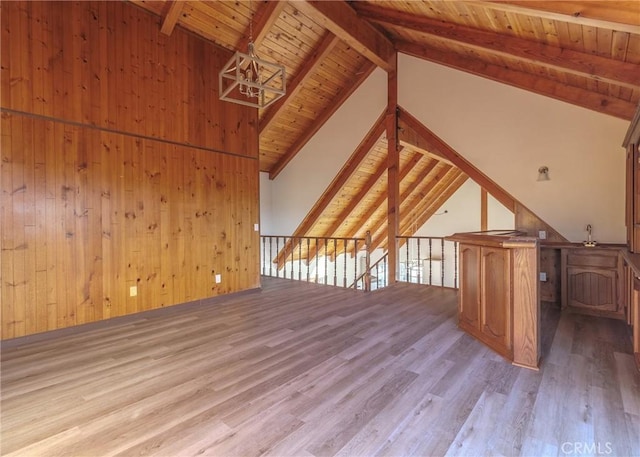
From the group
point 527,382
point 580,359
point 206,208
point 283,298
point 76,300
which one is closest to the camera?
point 527,382

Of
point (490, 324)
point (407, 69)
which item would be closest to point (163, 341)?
point (490, 324)

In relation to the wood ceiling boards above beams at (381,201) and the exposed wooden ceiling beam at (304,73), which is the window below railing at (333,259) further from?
the exposed wooden ceiling beam at (304,73)

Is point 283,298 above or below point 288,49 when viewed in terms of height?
below

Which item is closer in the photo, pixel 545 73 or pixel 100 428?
pixel 100 428

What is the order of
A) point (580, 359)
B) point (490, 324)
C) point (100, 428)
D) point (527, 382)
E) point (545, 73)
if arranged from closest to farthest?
point (100, 428) → point (527, 382) → point (580, 359) → point (490, 324) → point (545, 73)

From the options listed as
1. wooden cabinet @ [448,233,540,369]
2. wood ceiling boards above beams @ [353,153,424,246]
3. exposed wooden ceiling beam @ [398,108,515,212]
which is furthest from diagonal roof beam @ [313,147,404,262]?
wooden cabinet @ [448,233,540,369]

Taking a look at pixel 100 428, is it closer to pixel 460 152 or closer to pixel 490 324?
pixel 490 324

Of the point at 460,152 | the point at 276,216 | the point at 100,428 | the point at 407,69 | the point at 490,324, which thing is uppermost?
the point at 407,69

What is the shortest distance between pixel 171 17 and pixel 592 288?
6115 mm

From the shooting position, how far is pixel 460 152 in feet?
16.3

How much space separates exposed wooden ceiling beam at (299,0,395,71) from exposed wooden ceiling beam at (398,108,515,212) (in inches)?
39.2

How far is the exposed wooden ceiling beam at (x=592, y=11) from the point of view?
6.79 feet

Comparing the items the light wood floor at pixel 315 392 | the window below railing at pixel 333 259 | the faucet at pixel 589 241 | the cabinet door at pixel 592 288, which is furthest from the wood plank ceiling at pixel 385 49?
the light wood floor at pixel 315 392

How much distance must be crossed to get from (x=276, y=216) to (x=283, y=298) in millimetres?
3108
